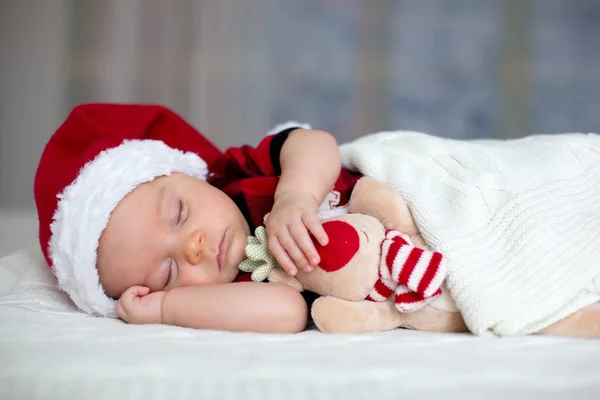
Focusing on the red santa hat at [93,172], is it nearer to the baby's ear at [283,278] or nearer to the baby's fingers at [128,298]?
the baby's fingers at [128,298]

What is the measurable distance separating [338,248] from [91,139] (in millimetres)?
566

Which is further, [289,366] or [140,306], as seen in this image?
[140,306]

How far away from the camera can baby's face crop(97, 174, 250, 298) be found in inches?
36.9

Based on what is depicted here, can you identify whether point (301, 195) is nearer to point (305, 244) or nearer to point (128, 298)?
point (305, 244)

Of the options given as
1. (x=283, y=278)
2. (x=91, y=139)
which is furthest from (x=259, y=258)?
(x=91, y=139)

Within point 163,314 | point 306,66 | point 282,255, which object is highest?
point 306,66

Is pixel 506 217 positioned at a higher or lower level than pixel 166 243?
higher

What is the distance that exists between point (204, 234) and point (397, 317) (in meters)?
0.32

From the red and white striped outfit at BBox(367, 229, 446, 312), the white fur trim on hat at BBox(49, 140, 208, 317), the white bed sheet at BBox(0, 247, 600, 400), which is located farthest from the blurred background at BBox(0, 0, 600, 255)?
the white bed sheet at BBox(0, 247, 600, 400)

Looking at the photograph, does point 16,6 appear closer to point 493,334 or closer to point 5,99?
point 5,99

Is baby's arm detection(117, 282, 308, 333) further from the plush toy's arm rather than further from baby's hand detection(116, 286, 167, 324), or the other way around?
the plush toy's arm

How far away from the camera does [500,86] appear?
9.35ft

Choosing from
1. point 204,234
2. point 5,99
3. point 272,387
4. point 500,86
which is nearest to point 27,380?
point 272,387

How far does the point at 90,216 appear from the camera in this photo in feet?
3.08
